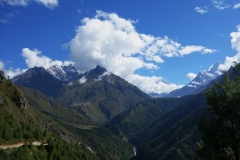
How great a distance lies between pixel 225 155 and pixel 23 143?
11631cm

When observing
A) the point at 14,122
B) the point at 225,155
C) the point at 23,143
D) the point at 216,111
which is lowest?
the point at 225,155

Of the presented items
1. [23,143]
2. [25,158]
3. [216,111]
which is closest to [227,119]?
[216,111]

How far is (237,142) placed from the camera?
89.4 ft

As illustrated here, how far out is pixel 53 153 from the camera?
464 feet

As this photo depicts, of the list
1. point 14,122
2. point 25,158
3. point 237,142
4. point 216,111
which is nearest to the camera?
point 237,142

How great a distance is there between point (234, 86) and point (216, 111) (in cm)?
360

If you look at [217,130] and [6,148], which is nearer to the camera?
[217,130]

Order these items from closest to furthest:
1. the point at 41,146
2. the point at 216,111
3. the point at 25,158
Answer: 1. the point at 216,111
2. the point at 25,158
3. the point at 41,146

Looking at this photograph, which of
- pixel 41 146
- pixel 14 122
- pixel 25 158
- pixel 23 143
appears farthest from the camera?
pixel 14 122

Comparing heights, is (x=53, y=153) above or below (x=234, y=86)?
above

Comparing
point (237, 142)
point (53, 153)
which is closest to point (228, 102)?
point (237, 142)

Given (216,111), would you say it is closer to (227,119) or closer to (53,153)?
(227,119)

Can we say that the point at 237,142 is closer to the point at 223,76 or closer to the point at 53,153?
the point at 223,76

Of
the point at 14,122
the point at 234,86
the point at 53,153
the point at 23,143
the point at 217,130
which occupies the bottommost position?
the point at 217,130
